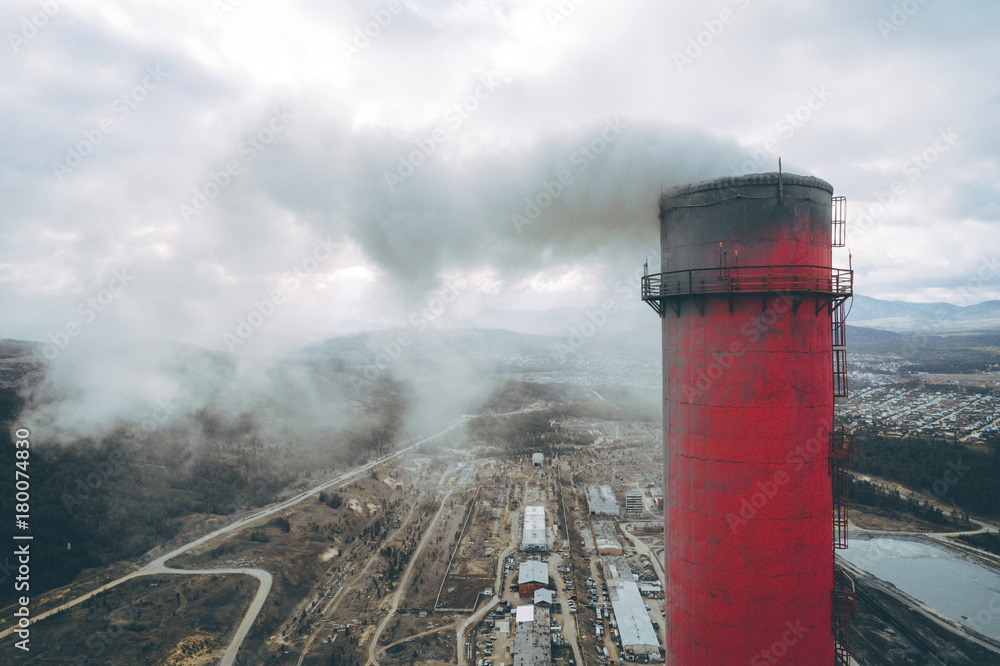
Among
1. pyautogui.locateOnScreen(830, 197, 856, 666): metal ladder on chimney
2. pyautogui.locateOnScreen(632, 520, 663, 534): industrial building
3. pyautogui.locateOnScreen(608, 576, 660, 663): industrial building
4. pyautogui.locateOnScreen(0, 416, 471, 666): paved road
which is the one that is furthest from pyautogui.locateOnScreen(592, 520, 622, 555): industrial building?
pyautogui.locateOnScreen(830, 197, 856, 666): metal ladder on chimney

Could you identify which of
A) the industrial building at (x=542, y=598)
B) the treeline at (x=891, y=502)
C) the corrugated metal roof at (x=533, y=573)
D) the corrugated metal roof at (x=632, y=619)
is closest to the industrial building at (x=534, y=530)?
the corrugated metal roof at (x=533, y=573)

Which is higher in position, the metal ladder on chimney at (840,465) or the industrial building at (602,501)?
the metal ladder on chimney at (840,465)

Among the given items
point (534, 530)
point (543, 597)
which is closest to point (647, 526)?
point (534, 530)

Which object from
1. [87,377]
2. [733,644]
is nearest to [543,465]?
[87,377]

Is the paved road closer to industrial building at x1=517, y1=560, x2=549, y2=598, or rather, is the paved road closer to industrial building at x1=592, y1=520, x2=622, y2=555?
industrial building at x1=517, y1=560, x2=549, y2=598

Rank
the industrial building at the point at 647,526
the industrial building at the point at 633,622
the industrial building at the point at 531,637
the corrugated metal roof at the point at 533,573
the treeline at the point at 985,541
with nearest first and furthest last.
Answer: the industrial building at the point at 531,637 → the industrial building at the point at 633,622 → the corrugated metal roof at the point at 533,573 → the treeline at the point at 985,541 → the industrial building at the point at 647,526

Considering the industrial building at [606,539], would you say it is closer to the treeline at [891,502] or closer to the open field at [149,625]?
the treeline at [891,502]

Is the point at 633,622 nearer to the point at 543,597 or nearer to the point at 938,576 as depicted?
the point at 543,597
